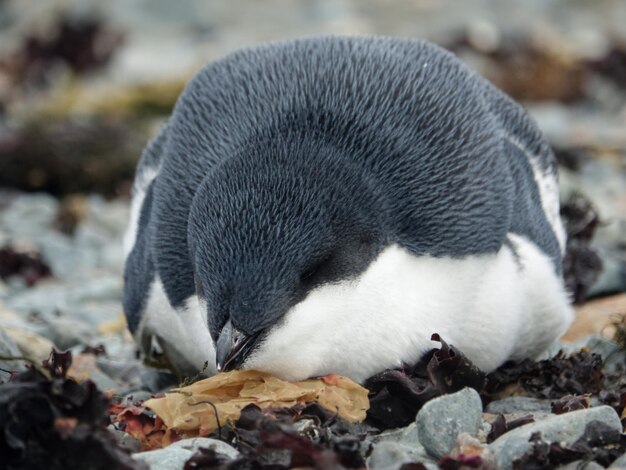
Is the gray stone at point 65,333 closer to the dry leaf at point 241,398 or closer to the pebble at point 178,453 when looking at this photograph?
the dry leaf at point 241,398

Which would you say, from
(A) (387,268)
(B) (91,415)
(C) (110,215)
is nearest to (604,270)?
(A) (387,268)

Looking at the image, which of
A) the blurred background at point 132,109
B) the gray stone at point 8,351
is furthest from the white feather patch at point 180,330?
the gray stone at point 8,351

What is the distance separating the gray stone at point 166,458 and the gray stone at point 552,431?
Result: 2.94 feet

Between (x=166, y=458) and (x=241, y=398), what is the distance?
1.74 ft

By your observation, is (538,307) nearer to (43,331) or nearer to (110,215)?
(43,331)

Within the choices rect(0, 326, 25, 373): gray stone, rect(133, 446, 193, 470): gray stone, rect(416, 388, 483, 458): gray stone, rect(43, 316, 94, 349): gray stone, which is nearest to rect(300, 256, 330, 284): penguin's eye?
rect(416, 388, 483, 458): gray stone

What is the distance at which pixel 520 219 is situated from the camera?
4.78 meters

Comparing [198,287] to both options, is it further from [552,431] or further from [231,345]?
[552,431]

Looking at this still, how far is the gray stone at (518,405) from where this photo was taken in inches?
179

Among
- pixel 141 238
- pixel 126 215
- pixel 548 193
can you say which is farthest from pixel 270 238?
pixel 126 215

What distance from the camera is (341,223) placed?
392cm

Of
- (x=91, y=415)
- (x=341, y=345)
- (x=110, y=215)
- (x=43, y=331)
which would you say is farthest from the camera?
(x=110, y=215)

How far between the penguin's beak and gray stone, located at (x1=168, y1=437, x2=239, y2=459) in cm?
22

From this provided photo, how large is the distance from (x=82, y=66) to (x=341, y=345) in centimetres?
1202
